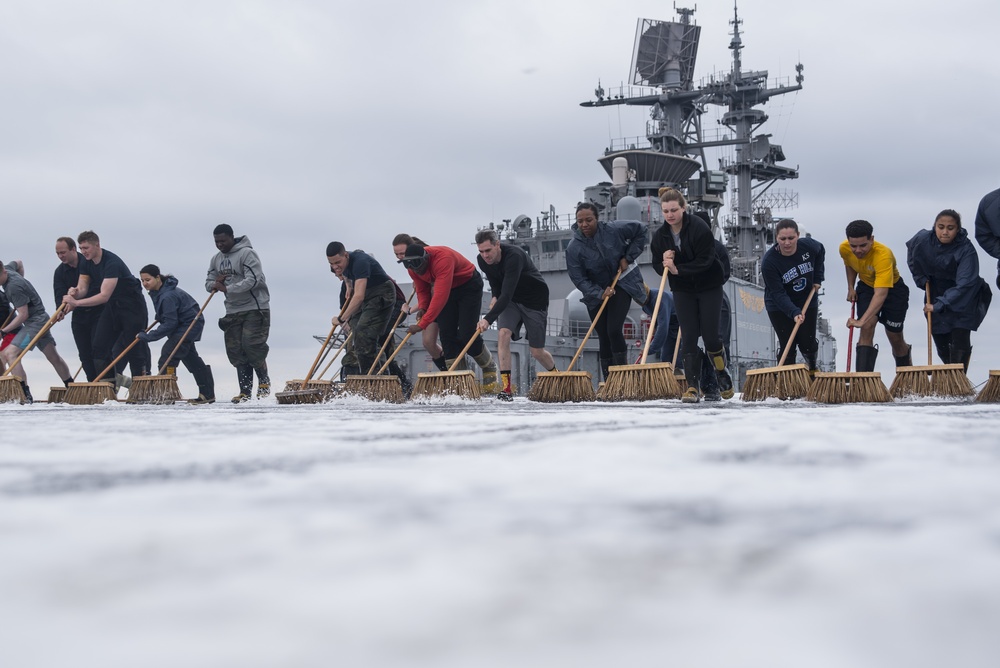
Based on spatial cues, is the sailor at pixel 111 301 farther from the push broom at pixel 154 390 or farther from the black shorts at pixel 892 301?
the black shorts at pixel 892 301

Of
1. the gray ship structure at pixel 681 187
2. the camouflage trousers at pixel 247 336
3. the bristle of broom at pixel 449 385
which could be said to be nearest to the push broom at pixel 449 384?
the bristle of broom at pixel 449 385

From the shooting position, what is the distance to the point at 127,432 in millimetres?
2949

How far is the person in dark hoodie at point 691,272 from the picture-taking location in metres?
7.24

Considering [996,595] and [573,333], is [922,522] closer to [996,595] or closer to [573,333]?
[996,595]

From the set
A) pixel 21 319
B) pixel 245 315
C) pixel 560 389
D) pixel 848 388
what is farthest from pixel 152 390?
pixel 848 388

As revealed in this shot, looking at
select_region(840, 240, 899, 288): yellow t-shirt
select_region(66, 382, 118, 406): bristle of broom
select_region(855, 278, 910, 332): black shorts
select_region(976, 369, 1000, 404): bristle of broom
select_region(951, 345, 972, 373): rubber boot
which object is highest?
select_region(840, 240, 899, 288): yellow t-shirt

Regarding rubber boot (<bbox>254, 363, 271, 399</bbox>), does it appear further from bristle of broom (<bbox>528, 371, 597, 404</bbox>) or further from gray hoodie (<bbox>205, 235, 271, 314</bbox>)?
bristle of broom (<bbox>528, 371, 597, 404</bbox>)

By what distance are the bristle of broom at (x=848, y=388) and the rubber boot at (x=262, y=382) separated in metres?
5.28

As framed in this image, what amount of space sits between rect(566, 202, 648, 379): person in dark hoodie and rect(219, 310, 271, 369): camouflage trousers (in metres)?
3.10

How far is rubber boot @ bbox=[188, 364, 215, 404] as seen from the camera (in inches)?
399

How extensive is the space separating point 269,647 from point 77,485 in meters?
0.96

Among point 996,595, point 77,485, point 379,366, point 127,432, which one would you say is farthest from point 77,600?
point 379,366

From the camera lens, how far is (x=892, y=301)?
26.6ft

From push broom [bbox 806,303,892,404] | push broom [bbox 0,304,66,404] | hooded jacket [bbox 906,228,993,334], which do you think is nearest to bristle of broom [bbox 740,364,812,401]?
push broom [bbox 806,303,892,404]
